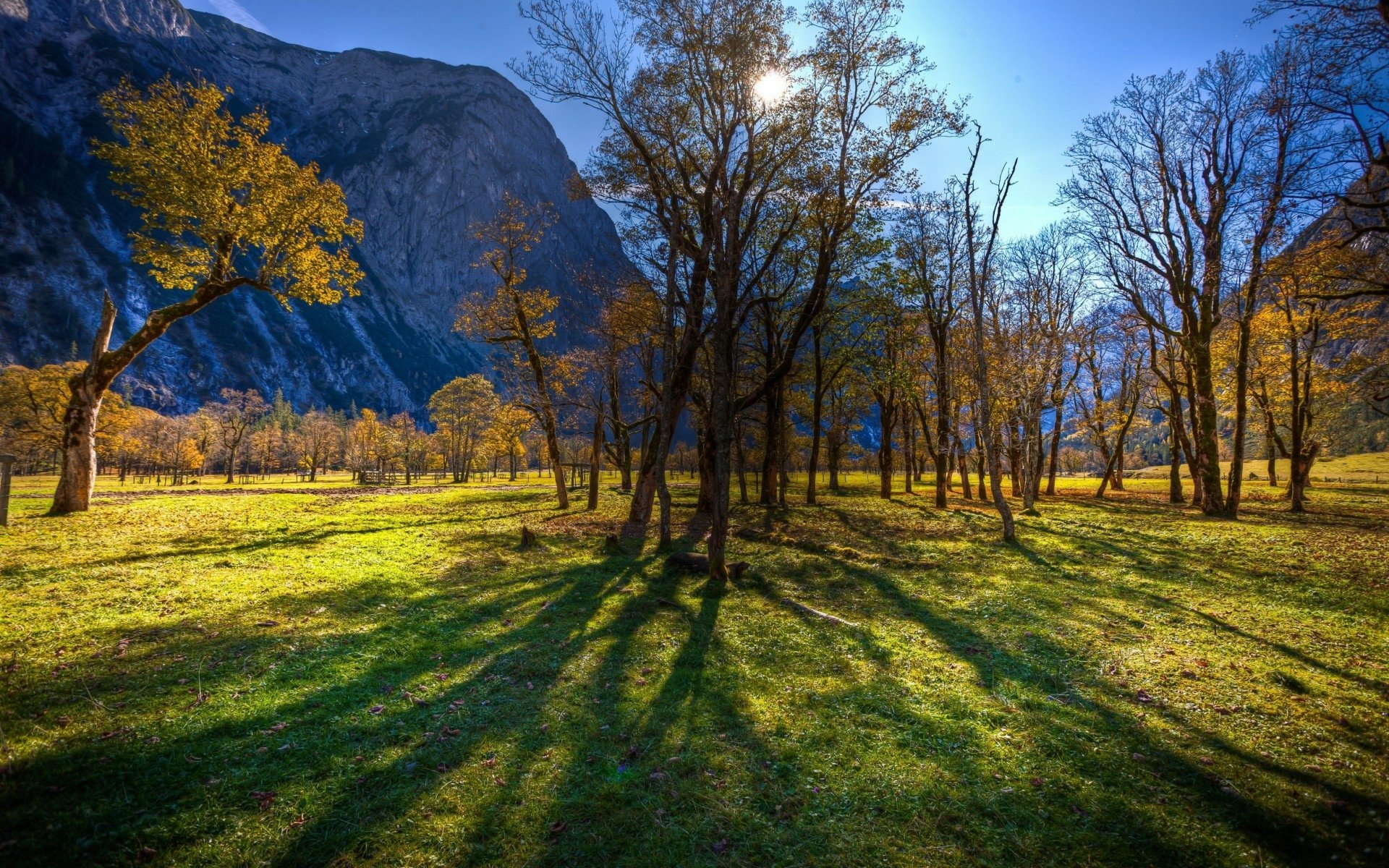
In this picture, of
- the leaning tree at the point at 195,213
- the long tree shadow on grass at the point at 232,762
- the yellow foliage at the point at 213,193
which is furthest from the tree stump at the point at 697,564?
the yellow foliage at the point at 213,193

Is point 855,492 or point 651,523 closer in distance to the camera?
point 651,523

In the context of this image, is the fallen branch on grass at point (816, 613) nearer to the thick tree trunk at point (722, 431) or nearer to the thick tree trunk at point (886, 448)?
the thick tree trunk at point (722, 431)

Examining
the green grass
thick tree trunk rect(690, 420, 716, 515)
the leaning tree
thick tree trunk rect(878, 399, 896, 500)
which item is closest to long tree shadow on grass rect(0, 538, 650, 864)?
the green grass

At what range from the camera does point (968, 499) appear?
34.5 metres

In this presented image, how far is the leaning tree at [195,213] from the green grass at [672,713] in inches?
227

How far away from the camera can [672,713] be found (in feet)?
22.2

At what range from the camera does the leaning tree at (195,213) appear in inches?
665

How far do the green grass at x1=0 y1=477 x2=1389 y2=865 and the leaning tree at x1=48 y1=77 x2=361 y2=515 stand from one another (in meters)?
5.76

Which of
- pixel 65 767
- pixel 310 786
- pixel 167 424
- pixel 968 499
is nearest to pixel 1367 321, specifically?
pixel 968 499

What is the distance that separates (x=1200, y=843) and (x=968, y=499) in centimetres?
3317

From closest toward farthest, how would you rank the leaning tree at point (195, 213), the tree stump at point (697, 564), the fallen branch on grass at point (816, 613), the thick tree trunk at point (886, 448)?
the fallen branch on grass at point (816, 613), the tree stump at point (697, 564), the leaning tree at point (195, 213), the thick tree trunk at point (886, 448)

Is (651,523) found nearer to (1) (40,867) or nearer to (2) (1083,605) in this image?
(2) (1083,605)

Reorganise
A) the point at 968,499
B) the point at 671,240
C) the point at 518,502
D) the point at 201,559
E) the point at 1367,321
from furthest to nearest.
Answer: the point at 968,499 → the point at 518,502 → the point at 1367,321 → the point at 671,240 → the point at 201,559

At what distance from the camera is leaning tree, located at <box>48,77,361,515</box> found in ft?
55.4
